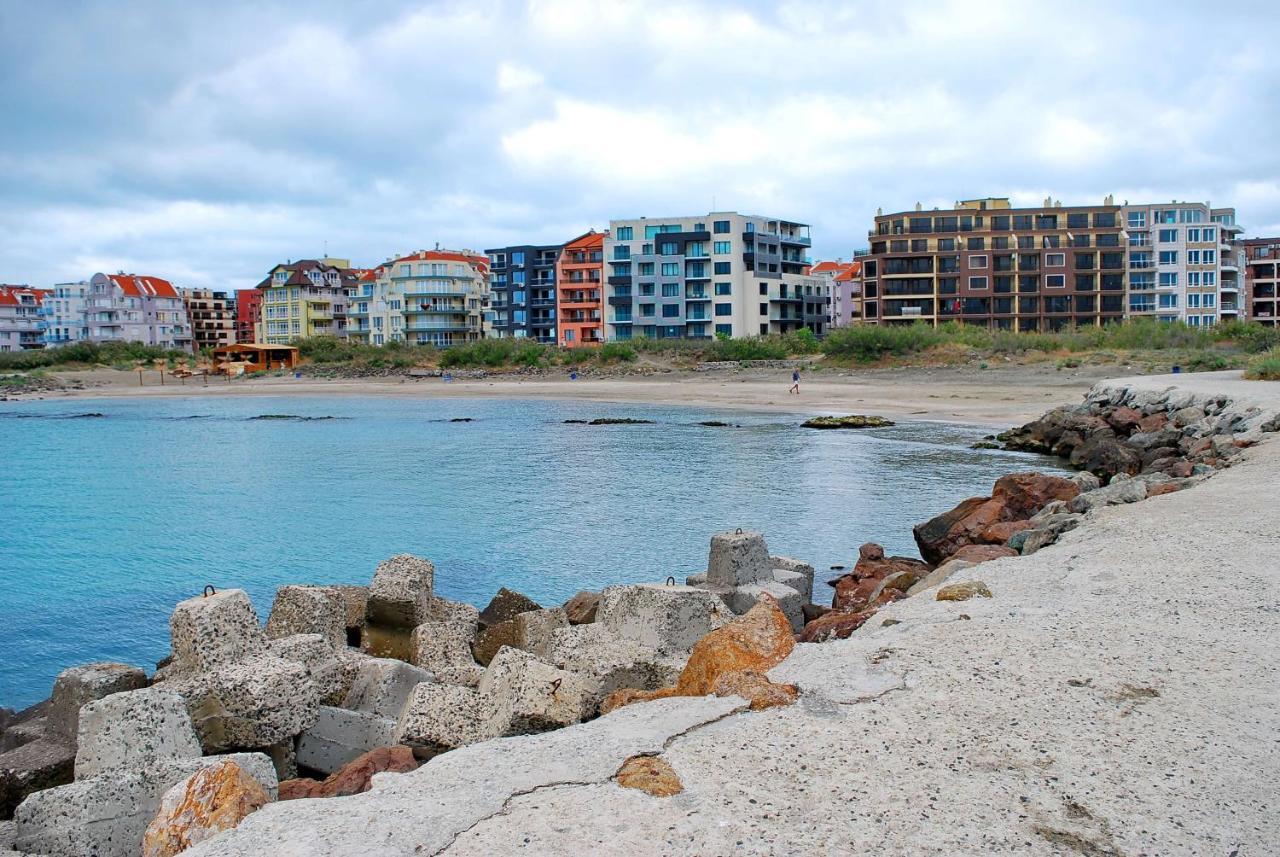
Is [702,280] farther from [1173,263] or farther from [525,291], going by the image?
[1173,263]

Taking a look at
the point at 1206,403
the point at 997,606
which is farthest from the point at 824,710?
the point at 1206,403

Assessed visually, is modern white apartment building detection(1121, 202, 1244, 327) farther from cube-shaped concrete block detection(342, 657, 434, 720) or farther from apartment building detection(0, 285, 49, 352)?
apartment building detection(0, 285, 49, 352)

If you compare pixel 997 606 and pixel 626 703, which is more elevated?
pixel 997 606

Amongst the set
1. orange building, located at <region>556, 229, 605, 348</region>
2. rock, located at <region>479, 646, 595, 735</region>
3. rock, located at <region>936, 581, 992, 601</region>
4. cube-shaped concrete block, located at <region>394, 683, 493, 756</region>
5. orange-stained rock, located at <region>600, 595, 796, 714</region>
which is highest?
orange building, located at <region>556, 229, 605, 348</region>

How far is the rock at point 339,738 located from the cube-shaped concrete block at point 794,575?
6.09 meters

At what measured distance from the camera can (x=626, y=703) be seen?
7305mm

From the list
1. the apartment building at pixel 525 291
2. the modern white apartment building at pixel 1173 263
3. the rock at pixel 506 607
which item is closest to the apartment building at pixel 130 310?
the apartment building at pixel 525 291

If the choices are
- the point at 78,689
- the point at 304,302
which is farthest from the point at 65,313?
the point at 78,689

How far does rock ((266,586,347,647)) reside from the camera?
10.3 m

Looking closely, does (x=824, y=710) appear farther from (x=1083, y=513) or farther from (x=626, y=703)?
(x=1083, y=513)

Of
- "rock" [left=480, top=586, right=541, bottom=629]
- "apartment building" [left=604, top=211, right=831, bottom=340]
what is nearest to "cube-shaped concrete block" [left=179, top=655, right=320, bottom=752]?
"rock" [left=480, top=586, right=541, bottom=629]

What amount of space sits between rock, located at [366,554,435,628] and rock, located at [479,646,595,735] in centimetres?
368

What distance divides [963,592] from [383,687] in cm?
479

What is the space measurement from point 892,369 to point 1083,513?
56257 mm
